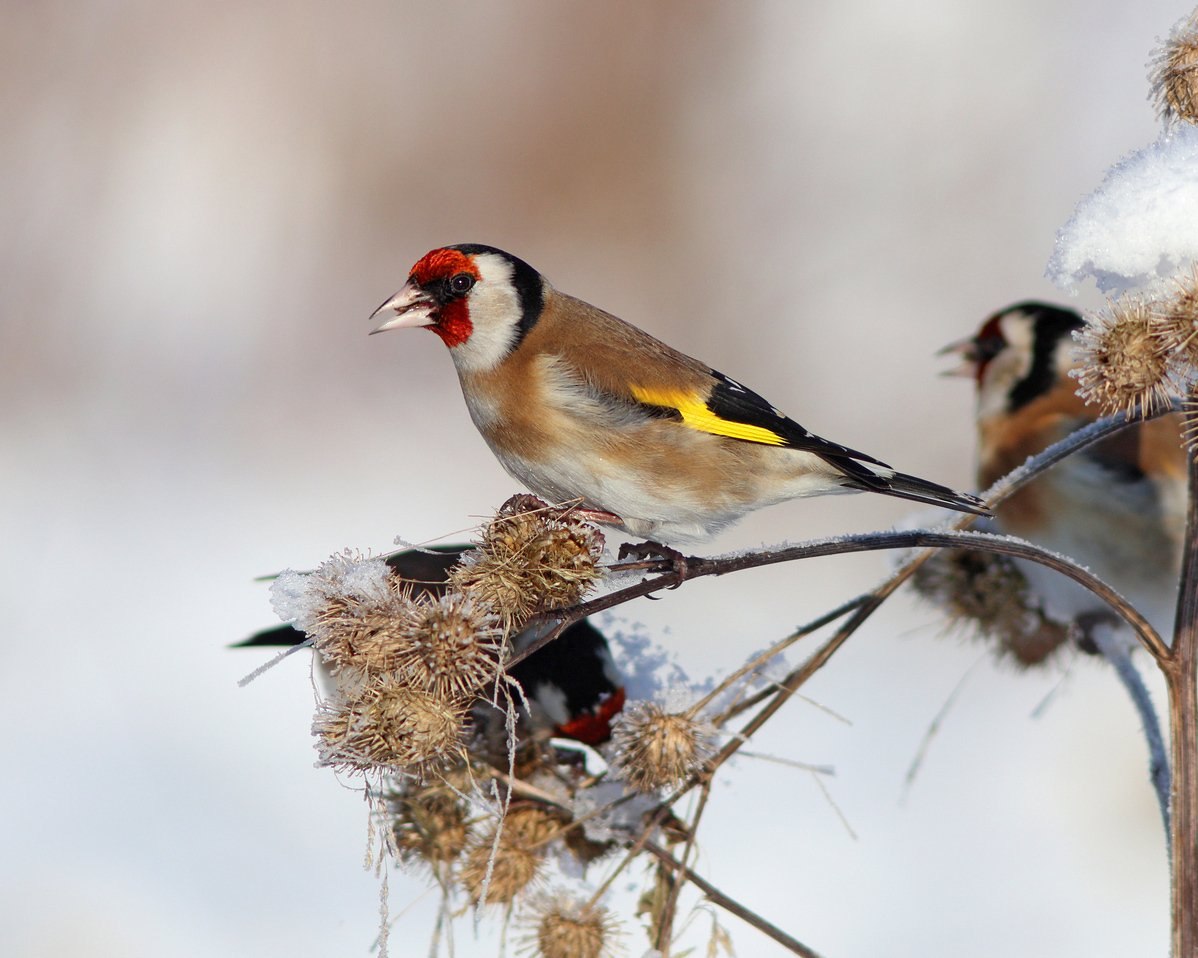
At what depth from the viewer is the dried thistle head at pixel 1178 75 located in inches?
33.3

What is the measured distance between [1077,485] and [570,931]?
3.45 ft

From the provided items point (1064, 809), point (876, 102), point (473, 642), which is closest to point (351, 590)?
point (473, 642)

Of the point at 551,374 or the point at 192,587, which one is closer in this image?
the point at 551,374

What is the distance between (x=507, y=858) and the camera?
1.04 metres

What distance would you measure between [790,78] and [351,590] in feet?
11.7

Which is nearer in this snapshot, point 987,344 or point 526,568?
point 526,568

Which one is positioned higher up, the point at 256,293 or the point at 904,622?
the point at 256,293

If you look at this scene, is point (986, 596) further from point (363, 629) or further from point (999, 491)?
point (363, 629)

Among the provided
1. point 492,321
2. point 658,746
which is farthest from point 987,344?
point 658,746

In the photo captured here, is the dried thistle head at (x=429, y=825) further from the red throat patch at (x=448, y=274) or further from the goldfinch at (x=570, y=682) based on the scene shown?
the red throat patch at (x=448, y=274)

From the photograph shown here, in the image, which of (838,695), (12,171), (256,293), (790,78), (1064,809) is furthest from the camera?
(790,78)

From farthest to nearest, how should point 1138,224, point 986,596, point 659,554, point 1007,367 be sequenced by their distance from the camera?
1. point 1007,367
2. point 986,596
3. point 659,554
4. point 1138,224

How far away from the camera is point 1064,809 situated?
2004mm

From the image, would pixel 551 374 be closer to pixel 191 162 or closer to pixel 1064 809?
pixel 1064 809
